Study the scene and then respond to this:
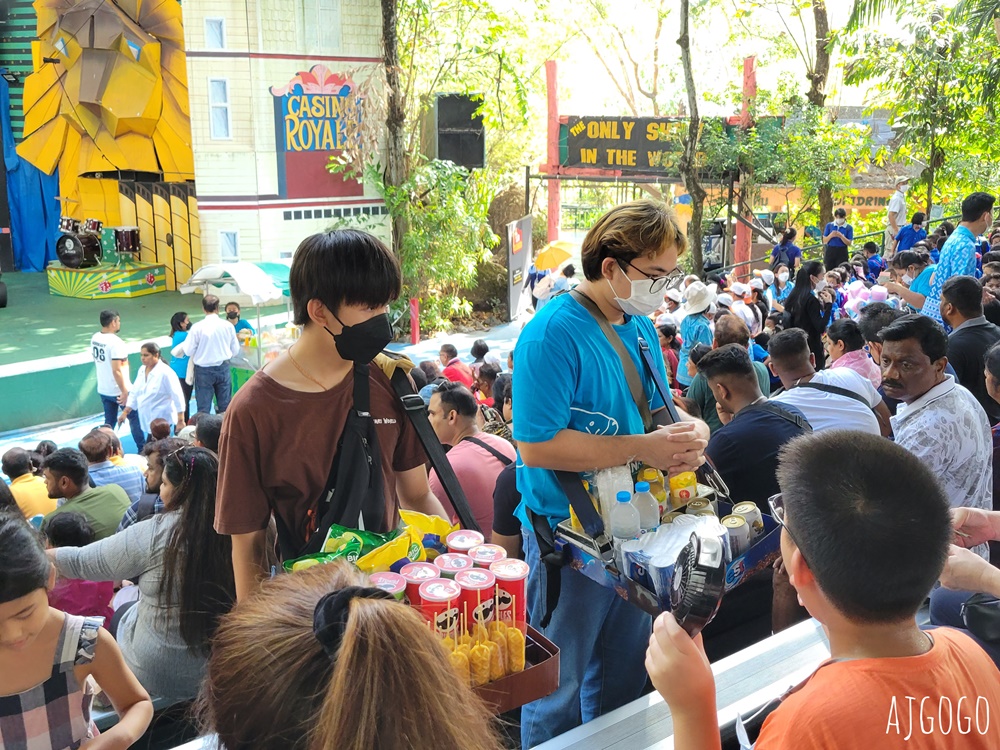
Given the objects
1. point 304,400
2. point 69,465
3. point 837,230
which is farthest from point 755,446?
point 837,230

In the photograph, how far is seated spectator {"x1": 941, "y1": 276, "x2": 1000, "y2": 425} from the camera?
15.8ft

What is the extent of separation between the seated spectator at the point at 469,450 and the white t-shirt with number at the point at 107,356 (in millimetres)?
6571

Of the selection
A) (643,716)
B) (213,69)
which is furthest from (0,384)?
(643,716)

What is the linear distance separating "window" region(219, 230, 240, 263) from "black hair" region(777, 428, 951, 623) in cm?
1612

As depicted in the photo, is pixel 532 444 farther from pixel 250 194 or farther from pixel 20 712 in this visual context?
pixel 250 194

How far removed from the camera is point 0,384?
11.0 meters

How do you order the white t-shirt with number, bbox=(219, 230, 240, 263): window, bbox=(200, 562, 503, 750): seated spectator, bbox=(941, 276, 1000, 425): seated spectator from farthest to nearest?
bbox=(219, 230, 240, 263): window
the white t-shirt with number
bbox=(941, 276, 1000, 425): seated spectator
bbox=(200, 562, 503, 750): seated spectator

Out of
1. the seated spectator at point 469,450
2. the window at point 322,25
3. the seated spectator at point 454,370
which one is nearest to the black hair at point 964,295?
the seated spectator at point 469,450

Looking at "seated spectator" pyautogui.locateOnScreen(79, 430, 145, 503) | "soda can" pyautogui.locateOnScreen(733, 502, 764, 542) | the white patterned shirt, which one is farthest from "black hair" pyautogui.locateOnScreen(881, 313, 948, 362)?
"seated spectator" pyautogui.locateOnScreen(79, 430, 145, 503)

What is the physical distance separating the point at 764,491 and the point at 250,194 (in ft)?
48.0

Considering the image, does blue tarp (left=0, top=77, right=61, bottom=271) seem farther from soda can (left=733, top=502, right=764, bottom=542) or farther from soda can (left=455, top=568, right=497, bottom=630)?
soda can (left=455, top=568, right=497, bottom=630)

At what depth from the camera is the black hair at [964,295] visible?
16.1 feet

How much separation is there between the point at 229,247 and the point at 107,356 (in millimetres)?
7202

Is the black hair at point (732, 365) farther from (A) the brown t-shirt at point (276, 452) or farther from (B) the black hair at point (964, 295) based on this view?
(B) the black hair at point (964, 295)
